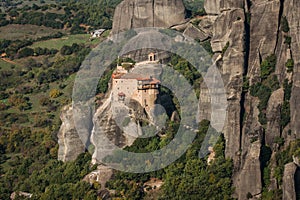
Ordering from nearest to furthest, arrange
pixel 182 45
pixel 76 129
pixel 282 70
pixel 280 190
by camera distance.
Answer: pixel 280 190 < pixel 282 70 < pixel 76 129 < pixel 182 45

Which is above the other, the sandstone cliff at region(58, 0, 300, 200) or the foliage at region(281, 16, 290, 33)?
the foliage at region(281, 16, 290, 33)

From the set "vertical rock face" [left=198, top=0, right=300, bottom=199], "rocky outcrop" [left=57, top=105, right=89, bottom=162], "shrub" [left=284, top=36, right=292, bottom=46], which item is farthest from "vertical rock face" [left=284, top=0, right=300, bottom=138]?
"rocky outcrop" [left=57, top=105, right=89, bottom=162]

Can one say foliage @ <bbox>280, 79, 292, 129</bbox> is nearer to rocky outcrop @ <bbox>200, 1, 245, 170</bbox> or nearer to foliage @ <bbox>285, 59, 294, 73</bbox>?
foliage @ <bbox>285, 59, 294, 73</bbox>

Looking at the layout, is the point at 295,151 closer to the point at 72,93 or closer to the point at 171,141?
the point at 171,141

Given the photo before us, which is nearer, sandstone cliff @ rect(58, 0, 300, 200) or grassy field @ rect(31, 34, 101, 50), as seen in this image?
sandstone cliff @ rect(58, 0, 300, 200)

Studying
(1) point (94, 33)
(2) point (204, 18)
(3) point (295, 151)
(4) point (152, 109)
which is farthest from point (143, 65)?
(1) point (94, 33)

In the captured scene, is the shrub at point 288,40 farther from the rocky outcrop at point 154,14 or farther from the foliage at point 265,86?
the rocky outcrop at point 154,14

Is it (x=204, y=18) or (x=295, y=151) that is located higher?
(x=204, y=18)
